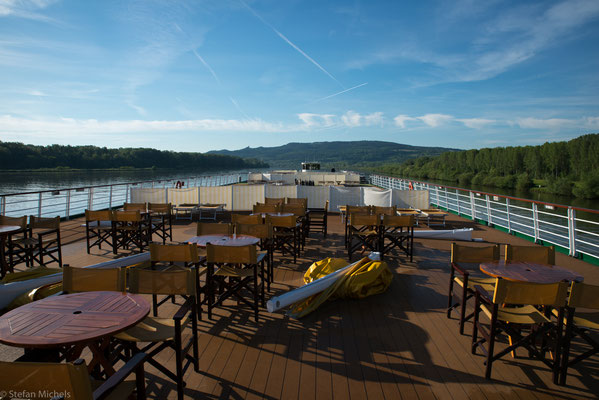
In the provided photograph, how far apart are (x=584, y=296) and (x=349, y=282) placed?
7.40 ft

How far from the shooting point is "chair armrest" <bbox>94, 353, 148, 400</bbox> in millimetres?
1516

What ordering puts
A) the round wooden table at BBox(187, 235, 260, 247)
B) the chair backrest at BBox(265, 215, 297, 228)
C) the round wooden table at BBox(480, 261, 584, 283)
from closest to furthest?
1. the round wooden table at BBox(480, 261, 584, 283)
2. the round wooden table at BBox(187, 235, 260, 247)
3. the chair backrest at BBox(265, 215, 297, 228)

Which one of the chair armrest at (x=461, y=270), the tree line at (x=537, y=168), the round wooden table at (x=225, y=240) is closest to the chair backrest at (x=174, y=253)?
the round wooden table at (x=225, y=240)

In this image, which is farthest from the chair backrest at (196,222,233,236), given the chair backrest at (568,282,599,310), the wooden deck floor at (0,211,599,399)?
the chair backrest at (568,282,599,310)

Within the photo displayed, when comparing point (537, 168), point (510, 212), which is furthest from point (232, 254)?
point (537, 168)

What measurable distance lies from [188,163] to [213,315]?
81.2m

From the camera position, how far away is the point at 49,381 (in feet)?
4.42

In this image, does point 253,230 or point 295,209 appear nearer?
point 253,230

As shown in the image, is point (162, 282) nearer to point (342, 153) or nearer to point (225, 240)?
point (225, 240)

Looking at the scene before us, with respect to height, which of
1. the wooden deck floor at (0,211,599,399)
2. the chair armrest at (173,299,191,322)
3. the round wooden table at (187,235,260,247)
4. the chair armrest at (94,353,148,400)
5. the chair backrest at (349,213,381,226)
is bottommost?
the wooden deck floor at (0,211,599,399)

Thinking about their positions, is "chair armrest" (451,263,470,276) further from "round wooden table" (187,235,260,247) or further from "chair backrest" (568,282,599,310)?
"round wooden table" (187,235,260,247)

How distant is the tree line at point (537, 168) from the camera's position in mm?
51531

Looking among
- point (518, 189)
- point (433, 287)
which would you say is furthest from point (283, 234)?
point (518, 189)

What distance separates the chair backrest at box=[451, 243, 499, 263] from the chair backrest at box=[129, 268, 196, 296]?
2.60 m
